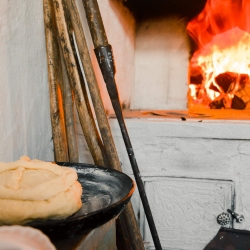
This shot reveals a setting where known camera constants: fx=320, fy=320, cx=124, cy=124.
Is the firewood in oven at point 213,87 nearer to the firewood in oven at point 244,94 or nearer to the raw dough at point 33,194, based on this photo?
the firewood in oven at point 244,94

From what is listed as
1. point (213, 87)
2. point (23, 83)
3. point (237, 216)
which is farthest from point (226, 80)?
point (23, 83)

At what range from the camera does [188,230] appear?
56.2 inches

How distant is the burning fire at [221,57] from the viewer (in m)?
1.93

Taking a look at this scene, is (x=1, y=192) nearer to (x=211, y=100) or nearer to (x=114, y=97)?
(x=114, y=97)

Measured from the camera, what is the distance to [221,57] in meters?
1.99

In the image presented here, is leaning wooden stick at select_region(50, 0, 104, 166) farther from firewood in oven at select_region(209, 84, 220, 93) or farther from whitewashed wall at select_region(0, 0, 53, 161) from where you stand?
firewood in oven at select_region(209, 84, 220, 93)

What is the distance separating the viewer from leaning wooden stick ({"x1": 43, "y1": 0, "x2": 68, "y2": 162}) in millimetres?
1152

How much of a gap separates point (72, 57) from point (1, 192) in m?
0.62

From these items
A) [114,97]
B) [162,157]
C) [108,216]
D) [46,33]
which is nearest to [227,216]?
[162,157]

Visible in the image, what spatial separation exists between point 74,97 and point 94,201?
1.67ft

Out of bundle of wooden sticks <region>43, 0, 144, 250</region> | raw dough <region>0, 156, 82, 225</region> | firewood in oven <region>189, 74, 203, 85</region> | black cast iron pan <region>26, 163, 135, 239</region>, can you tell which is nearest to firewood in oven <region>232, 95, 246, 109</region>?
firewood in oven <region>189, 74, 203, 85</region>

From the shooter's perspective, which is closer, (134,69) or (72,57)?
(72,57)

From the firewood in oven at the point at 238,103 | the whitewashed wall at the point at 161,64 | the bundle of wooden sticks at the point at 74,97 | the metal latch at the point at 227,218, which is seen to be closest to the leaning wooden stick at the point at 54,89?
the bundle of wooden sticks at the point at 74,97

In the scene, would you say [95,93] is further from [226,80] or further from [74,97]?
[226,80]
